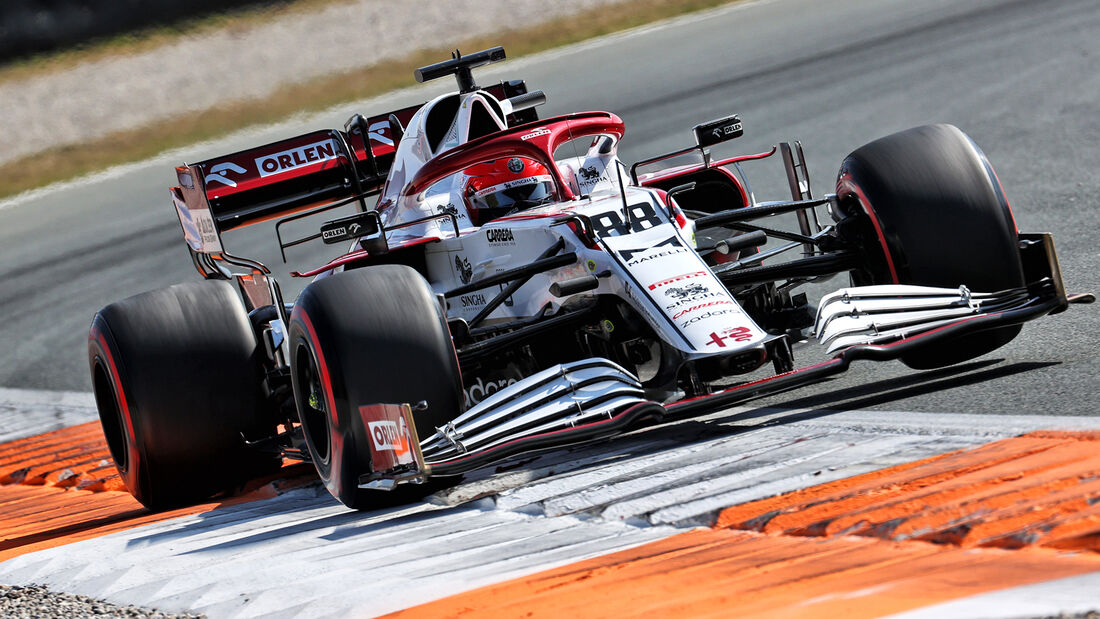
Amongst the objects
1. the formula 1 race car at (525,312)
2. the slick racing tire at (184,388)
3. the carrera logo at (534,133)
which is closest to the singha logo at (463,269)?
the formula 1 race car at (525,312)

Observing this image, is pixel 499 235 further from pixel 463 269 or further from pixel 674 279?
pixel 674 279

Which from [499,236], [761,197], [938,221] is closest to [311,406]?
[499,236]

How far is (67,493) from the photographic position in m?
7.50

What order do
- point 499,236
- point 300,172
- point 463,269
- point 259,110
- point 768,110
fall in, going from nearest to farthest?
1. point 499,236
2. point 463,269
3. point 300,172
4. point 768,110
5. point 259,110

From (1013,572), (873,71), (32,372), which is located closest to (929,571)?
(1013,572)

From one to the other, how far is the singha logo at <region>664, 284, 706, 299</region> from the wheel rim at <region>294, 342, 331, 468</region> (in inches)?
56.3

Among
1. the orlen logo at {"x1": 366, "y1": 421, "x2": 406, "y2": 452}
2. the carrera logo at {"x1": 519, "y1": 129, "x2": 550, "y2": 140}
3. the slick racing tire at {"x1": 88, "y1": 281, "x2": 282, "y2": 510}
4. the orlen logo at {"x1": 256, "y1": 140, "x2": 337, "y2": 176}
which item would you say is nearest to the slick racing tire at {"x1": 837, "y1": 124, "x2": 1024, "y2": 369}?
the carrera logo at {"x1": 519, "y1": 129, "x2": 550, "y2": 140}

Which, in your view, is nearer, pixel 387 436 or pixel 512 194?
pixel 387 436

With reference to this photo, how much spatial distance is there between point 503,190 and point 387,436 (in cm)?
228

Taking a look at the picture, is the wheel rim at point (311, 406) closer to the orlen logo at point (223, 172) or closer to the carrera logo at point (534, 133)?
the carrera logo at point (534, 133)

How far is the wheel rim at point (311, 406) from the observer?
5387 mm

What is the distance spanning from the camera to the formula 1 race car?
4.92 meters

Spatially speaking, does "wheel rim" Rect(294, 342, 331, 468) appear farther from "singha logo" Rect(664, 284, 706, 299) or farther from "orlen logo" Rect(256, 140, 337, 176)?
"orlen logo" Rect(256, 140, 337, 176)

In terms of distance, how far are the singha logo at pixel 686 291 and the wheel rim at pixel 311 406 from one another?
143cm
